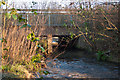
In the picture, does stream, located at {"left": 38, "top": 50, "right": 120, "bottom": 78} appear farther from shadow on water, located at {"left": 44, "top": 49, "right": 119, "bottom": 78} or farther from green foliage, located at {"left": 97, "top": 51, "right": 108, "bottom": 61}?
green foliage, located at {"left": 97, "top": 51, "right": 108, "bottom": 61}

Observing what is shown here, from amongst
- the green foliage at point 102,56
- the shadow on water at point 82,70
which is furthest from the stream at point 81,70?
the green foliage at point 102,56

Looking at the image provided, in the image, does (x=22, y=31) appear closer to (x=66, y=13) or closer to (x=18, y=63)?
(x=18, y=63)

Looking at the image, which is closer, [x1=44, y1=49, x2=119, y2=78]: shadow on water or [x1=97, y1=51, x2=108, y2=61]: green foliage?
[x1=44, y1=49, x2=119, y2=78]: shadow on water

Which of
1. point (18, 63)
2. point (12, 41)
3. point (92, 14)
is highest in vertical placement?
point (92, 14)

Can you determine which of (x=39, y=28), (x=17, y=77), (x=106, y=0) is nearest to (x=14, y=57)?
(x=17, y=77)

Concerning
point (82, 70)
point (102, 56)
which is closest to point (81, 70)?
point (82, 70)

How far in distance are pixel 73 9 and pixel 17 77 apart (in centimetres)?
420

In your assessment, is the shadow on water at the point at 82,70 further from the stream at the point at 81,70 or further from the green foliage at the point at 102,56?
the green foliage at the point at 102,56

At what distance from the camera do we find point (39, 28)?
4.36m

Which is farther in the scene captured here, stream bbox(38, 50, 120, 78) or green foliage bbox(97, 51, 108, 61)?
green foliage bbox(97, 51, 108, 61)

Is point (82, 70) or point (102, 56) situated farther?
point (102, 56)

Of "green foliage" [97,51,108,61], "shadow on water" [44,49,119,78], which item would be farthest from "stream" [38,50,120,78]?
"green foliage" [97,51,108,61]

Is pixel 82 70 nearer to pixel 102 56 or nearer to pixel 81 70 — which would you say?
pixel 81 70

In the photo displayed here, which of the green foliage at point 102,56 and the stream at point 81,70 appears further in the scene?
the green foliage at point 102,56
